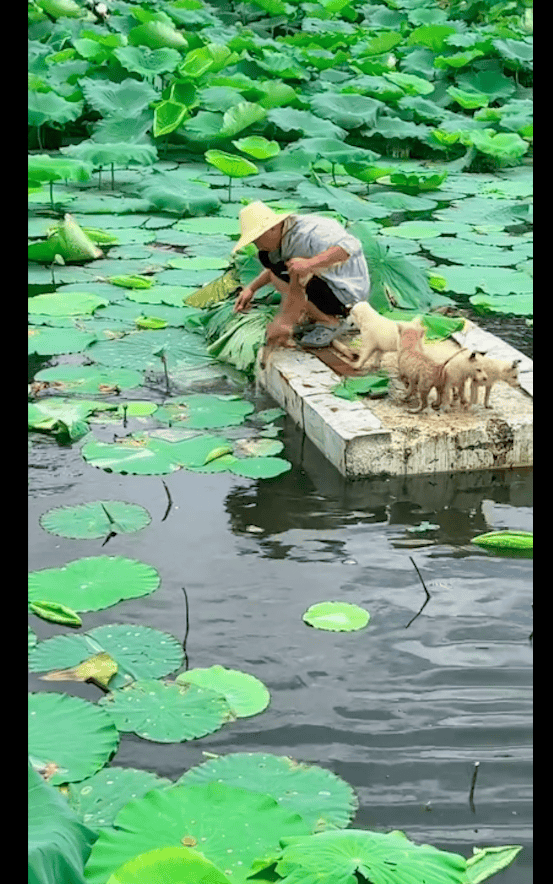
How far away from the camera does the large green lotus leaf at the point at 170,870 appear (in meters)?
1.58

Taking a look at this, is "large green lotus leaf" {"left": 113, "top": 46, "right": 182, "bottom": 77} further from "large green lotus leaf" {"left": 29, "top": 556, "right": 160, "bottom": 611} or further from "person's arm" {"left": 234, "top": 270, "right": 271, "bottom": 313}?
"large green lotus leaf" {"left": 29, "top": 556, "right": 160, "bottom": 611}

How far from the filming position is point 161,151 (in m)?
8.66

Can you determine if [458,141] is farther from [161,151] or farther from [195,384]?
[195,384]

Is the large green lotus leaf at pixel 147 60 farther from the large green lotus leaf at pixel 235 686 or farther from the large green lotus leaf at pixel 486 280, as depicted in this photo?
the large green lotus leaf at pixel 235 686

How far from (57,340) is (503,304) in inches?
81.2

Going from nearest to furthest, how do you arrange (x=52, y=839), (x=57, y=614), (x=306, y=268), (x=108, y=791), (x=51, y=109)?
(x=52, y=839), (x=108, y=791), (x=57, y=614), (x=306, y=268), (x=51, y=109)

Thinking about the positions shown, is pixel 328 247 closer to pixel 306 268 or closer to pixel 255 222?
pixel 306 268

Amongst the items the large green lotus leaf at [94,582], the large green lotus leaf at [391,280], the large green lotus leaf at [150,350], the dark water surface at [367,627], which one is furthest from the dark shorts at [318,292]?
the large green lotus leaf at [94,582]

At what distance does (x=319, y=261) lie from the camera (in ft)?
13.3

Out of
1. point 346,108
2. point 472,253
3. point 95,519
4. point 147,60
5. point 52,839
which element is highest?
point 147,60

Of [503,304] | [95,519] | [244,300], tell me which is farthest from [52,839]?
[503,304]

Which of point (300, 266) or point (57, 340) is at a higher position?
point (300, 266)
